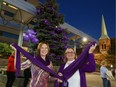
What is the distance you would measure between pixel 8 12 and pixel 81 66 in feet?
139

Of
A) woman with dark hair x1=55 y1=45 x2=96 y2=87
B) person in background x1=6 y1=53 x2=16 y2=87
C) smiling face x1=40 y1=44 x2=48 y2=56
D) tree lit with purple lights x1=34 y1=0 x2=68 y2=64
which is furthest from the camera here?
tree lit with purple lights x1=34 y1=0 x2=68 y2=64

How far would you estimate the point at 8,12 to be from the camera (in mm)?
43469

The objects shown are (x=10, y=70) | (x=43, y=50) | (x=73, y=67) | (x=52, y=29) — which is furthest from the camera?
(x=52, y=29)

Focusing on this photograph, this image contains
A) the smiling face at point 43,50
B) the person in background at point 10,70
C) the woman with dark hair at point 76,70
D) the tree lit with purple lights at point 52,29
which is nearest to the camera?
the woman with dark hair at point 76,70

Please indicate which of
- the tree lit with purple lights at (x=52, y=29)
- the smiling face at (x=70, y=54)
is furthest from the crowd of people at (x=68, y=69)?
the tree lit with purple lights at (x=52, y=29)

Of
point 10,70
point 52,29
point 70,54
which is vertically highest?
point 52,29

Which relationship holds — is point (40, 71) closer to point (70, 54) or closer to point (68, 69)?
point (68, 69)

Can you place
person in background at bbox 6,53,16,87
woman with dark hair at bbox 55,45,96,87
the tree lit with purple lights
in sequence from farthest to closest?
the tree lit with purple lights
person in background at bbox 6,53,16,87
woman with dark hair at bbox 55,45,96,87

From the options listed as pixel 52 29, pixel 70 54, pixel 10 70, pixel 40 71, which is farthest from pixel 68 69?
pixel 52 29

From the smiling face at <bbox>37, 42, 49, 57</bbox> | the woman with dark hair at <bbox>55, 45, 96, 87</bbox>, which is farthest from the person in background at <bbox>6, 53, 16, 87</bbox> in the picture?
the woman with dark hair at <bbox>55, 45, 96, 87</bbox>

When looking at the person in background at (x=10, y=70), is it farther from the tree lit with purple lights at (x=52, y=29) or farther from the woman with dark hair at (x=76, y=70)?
the tree lit with purple lights at (x=52, y=29)

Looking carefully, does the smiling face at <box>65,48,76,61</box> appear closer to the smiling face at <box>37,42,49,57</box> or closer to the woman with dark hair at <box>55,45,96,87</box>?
the woman with dark hair at <box>55,45,96,87</box>

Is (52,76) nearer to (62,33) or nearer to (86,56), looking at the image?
(86,56)

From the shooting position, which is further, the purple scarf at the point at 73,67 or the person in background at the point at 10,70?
the person in background at the point at 10,70
